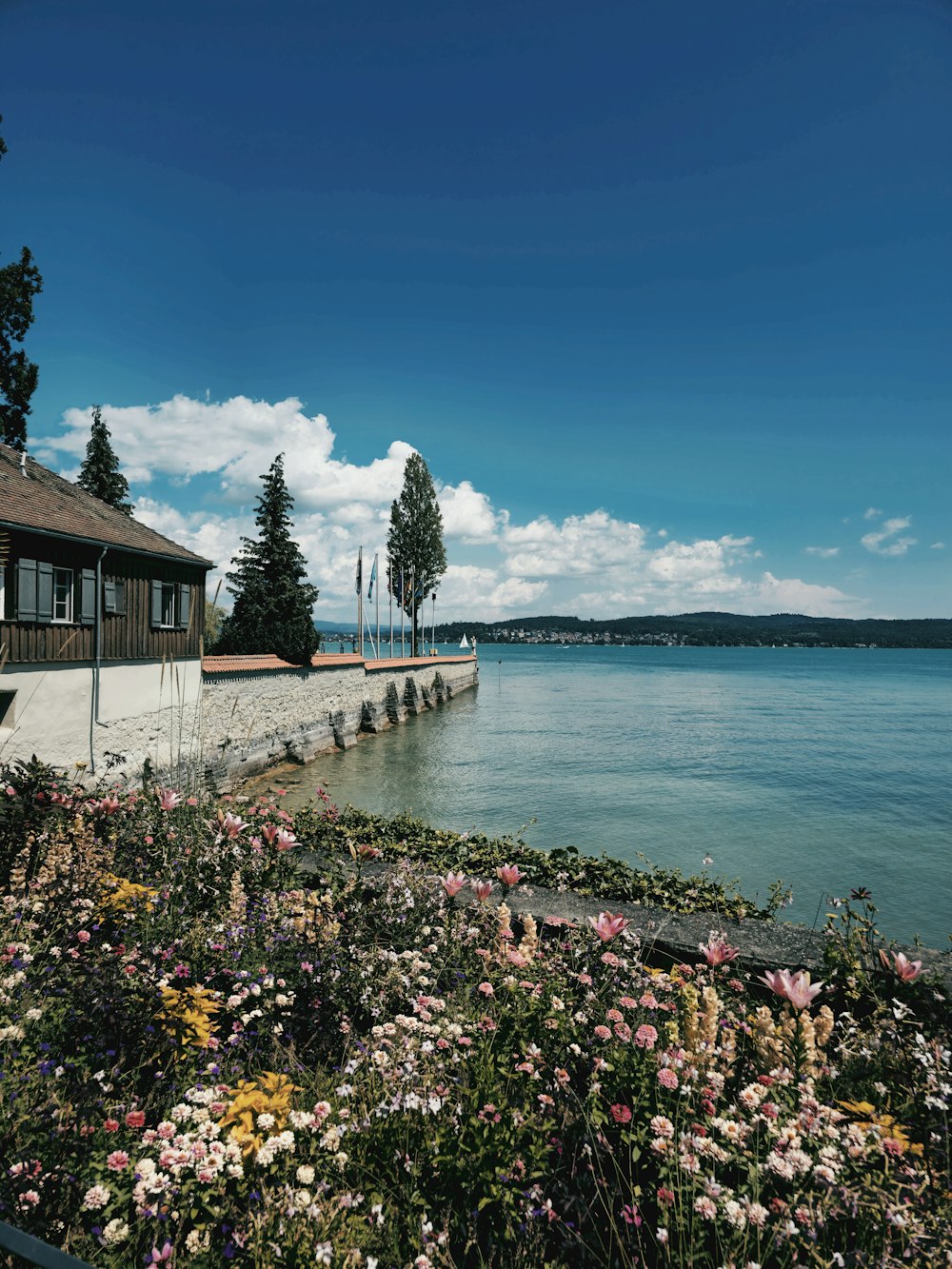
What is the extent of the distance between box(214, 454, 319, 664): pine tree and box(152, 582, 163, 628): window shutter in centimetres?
1286

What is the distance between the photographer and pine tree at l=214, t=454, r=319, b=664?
105ft

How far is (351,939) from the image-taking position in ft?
12.8

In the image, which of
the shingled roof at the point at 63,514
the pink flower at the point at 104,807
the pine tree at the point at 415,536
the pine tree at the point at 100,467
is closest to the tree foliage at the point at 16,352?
the shingled roof at the point at 63,514

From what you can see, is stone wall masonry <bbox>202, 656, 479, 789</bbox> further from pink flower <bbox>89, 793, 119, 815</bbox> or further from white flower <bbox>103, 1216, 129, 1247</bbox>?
white flower <bbox>103, 1216, 129, 1247</bbox>

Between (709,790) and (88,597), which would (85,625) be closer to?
(88,597)

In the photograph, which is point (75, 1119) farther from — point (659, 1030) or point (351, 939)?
point (659, 1030)

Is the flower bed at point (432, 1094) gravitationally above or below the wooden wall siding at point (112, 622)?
below

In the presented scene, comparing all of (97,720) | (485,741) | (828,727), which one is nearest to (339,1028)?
(97,720)

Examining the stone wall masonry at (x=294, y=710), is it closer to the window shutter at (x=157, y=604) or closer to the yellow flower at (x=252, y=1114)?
the window shutter at (x=157, y=604)

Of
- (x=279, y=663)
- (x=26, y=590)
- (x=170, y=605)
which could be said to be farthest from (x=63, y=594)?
(x=279, y=663)

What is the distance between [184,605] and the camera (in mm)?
19266

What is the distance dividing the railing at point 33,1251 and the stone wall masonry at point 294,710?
7.32 metres

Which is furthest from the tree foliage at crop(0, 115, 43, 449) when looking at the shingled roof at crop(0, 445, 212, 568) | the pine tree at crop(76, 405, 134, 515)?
the pine tree at crop(76, 405, 134, 515)

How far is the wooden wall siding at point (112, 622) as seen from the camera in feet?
45.6
